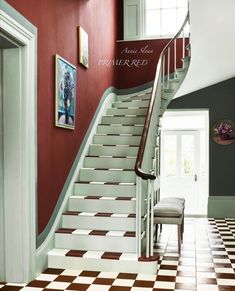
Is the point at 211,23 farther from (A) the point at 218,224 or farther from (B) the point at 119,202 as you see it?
(A) the point at 218,224

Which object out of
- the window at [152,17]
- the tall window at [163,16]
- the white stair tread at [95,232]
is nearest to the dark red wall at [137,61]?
the window at [152,17]

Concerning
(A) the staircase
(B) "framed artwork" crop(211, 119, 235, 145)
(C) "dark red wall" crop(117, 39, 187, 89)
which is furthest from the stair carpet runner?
(B) "framed artwork" crop(211, 119, 235, 145)

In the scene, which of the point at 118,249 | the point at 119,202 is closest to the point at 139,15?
the point at 119,202

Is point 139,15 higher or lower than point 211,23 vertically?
higher

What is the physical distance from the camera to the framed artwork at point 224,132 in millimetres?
8508

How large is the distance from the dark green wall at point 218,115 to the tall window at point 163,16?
5.22 feet

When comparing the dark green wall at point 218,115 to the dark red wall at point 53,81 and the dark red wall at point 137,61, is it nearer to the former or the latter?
the dark red wall at point 137,61

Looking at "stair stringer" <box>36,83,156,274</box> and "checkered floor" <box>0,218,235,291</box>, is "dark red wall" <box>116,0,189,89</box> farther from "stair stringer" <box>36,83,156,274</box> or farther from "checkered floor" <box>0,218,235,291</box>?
"checkered floor" <box>0,218,235,291</box>

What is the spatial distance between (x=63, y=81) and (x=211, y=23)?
7.46ft

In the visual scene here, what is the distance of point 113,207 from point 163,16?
220 inches

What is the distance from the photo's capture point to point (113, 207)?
5.16 metres

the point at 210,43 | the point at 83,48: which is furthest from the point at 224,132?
the point at 83,48

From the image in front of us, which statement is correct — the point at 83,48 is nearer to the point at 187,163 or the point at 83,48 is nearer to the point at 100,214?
the point at 100,214

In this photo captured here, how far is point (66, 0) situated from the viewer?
5.41 meters
